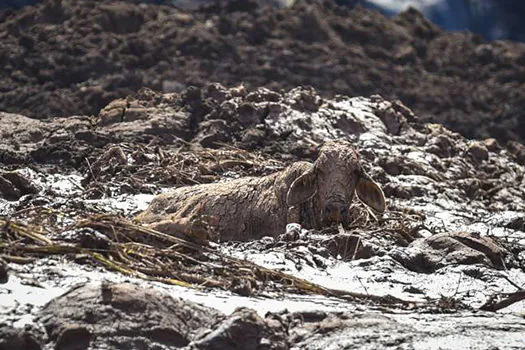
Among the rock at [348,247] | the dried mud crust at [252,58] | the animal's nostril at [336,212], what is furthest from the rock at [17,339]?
the dried mud crust at [252,58]

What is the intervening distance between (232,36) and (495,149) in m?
9.41

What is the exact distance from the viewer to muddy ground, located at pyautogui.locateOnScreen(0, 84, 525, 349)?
168 inches

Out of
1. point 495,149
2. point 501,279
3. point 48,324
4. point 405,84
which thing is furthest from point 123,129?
point 405,84

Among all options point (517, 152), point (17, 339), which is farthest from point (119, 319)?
point (517, 152)

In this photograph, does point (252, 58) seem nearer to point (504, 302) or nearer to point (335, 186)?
point (335, 186)

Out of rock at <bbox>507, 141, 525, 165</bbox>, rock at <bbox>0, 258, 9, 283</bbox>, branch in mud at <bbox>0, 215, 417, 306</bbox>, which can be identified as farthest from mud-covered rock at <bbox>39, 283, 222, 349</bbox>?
rock at <bbox>507, 141, 525, 165</bbox>

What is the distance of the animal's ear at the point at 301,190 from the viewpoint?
736 cm

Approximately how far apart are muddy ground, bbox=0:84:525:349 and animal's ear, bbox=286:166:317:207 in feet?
1.10

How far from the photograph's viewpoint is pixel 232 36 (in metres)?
23.0

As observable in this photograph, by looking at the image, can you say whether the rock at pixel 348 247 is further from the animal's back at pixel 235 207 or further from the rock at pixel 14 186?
the rock at pixel 14 186

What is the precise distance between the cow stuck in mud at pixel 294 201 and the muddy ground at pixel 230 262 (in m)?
0.25

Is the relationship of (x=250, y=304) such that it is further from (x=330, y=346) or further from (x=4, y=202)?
(x=4, y=202)

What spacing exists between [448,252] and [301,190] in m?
1.41

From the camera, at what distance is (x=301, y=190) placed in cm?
738
